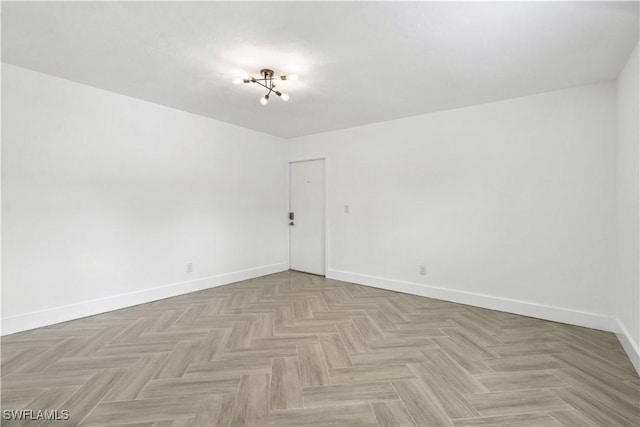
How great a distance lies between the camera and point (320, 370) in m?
2.13

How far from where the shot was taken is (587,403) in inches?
70.2

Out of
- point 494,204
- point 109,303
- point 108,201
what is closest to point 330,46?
point 494,204

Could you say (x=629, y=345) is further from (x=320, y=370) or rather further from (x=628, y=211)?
(x=320, y=370)

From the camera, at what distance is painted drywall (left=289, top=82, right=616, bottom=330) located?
9.54ft

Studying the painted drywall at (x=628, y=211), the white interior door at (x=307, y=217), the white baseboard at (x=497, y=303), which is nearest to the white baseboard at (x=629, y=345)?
the painted drywall at (x=628, y=211)

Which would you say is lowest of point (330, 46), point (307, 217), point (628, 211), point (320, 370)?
point (320, 370)

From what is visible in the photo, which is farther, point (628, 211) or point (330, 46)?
point (628, 211)

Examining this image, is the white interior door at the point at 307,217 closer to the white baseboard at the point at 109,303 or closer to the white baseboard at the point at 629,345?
the white baseboard at the point at 109,303

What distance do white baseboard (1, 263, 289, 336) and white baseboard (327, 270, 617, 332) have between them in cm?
205

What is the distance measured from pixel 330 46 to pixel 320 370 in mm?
2510

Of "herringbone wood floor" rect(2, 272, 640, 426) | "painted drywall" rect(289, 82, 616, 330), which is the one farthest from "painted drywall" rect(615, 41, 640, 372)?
"herringbone wood floor" rect(2, 272, 640, 426)

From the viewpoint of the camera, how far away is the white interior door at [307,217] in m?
5.10

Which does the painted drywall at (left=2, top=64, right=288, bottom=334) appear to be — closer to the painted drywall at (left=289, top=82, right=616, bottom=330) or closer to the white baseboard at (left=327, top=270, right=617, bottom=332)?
the painted drywall at (left=289, top=82, right=616, bottom=330)

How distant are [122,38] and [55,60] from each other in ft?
3.08
